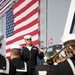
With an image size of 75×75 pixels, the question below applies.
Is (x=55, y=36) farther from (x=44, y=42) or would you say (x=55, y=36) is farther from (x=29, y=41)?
(x=29, y=41)

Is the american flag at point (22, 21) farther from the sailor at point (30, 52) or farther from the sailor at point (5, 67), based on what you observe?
the sailor at point (5, 67)

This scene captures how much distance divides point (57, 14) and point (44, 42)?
0.62 m

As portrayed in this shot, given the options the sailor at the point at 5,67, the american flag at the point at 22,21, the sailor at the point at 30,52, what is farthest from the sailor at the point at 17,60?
the american flag at the point at 22,21

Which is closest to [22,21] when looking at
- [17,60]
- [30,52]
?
[30,52]

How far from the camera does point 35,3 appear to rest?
7809 mm

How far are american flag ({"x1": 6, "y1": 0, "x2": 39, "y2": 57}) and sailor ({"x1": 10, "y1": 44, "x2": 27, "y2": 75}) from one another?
11.9 ft

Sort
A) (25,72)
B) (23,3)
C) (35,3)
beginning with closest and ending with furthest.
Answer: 1. (25,72)
2. (35,3)
3. (23,3)

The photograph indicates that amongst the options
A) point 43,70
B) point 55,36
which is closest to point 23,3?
point 55,36

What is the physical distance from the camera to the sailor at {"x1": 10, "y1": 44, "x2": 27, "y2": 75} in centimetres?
350

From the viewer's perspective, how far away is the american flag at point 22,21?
7672mm

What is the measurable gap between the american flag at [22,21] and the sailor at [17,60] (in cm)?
361

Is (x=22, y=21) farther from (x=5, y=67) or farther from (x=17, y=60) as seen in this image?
(x=5, y=67)

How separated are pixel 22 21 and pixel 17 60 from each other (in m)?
5.50

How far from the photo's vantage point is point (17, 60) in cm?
359
